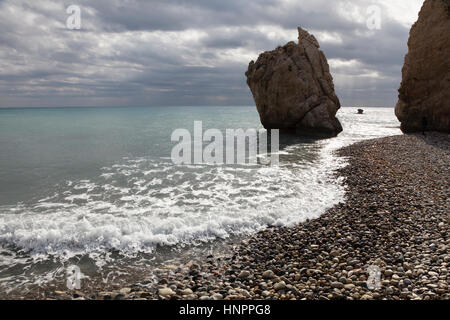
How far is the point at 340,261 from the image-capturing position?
7.25m

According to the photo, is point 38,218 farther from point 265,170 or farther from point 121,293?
point 265,170

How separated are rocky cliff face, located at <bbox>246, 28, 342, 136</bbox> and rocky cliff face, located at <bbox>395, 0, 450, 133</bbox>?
9.99 metres

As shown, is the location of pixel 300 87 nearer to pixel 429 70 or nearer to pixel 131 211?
pixel 429 70

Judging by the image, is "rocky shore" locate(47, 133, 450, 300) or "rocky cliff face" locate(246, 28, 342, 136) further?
"rocky cliff face" locate(246, 28, 342, 136)

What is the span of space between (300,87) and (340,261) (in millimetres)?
35511

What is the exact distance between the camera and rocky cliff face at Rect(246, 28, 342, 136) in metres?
39.4

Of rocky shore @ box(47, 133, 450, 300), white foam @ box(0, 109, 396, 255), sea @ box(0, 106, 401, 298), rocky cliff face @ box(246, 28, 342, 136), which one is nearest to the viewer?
rocky shore @ box(47, 133, 450, 300)

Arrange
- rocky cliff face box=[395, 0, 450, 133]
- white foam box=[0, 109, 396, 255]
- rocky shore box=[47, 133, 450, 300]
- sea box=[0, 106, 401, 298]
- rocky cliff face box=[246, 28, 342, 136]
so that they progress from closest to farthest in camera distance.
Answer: rocky shore box=[47, 133, 450, 300] < sea box=[0, 106, 401, 298] < white foam box=[0, 109, 396, 255] < rocky cliff face box=[395, 0, 450, 133] < rocky cliff face box=[246, 28, 342, 136]

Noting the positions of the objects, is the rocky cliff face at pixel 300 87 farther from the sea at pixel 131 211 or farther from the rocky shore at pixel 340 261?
the rocky shore at pixel 340 261

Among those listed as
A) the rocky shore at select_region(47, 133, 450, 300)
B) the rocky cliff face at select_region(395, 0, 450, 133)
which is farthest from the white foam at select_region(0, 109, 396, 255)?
Answer: the rocky cliff face at select_region(395, 0, 450, 133)

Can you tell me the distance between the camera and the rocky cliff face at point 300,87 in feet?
129

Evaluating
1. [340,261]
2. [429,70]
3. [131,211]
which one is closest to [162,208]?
[131,211]

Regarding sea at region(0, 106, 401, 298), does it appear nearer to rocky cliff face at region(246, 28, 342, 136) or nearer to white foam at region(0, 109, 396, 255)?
white foam at region(0, 109, 396, 255)

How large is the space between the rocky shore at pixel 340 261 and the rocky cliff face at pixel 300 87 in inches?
1115
